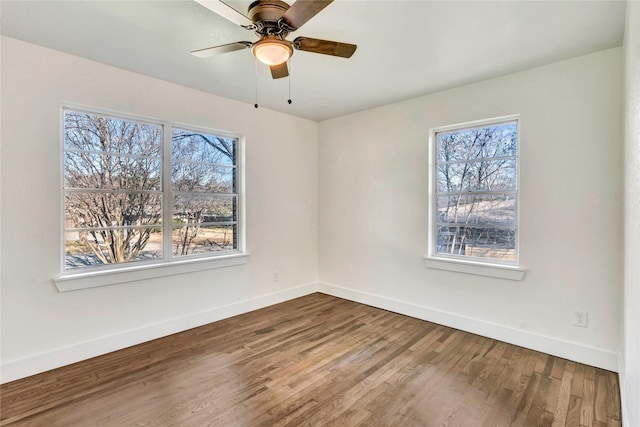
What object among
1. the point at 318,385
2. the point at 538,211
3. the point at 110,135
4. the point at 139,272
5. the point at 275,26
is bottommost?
the point at 318,385

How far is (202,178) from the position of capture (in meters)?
3.52

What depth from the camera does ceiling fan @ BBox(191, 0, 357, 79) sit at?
5.23 ft

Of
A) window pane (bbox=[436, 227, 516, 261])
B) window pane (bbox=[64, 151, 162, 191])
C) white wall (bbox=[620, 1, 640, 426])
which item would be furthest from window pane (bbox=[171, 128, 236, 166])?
white wall (bbox=[620, 1, 640, 426])

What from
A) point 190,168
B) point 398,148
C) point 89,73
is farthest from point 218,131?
point 398,148

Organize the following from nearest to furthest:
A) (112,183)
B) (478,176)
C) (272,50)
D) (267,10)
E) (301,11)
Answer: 1. (301,11)
2. (267,10)
3. (272,50)
4. (112,183)
5. (478,176)

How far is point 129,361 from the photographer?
8.52 feet

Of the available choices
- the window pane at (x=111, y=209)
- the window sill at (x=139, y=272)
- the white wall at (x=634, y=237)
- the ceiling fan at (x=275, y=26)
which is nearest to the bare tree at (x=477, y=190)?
the white wall at (x=634, y=237)

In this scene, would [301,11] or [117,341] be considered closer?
[301,11]

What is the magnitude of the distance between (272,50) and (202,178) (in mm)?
2067

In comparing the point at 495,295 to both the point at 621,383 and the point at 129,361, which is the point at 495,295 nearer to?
the point at 621,383

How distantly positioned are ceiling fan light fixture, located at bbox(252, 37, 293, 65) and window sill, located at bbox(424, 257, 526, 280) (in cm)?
263

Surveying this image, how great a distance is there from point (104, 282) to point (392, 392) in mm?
2621

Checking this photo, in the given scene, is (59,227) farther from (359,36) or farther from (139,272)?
(359,36)

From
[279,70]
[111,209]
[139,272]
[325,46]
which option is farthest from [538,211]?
[111,209]
